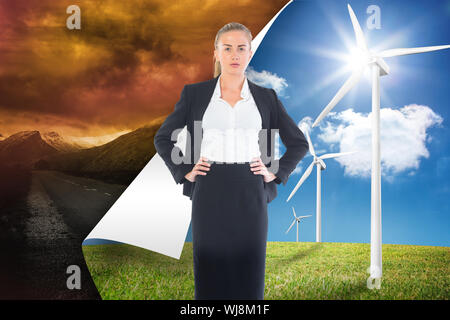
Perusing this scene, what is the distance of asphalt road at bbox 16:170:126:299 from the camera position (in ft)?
22.1

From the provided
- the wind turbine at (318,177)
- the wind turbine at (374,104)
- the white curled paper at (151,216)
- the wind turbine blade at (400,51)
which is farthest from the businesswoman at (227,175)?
the wind turbine at (318,177)

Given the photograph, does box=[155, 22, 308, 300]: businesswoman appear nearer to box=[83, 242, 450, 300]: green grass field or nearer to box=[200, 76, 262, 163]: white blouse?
box=[200, 76, 262, 163]: white blouse

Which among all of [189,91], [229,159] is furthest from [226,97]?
[229,159]

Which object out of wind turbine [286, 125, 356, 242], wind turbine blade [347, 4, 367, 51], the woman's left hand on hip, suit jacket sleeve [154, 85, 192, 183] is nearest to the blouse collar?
suit jacket sleeve [154, 85, 192, 183]

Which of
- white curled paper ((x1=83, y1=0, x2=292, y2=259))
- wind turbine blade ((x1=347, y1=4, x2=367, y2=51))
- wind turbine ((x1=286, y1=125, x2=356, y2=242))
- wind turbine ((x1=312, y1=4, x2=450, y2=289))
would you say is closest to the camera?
white curled paper ((x1=83, y1=0, x2=292, y2=259))

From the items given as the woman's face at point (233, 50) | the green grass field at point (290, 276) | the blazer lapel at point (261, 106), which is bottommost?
the green grass field at point (290, 276)

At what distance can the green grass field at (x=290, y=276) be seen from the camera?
6.25 metres

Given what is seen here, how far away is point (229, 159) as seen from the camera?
3.26m

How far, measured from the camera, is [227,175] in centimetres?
323

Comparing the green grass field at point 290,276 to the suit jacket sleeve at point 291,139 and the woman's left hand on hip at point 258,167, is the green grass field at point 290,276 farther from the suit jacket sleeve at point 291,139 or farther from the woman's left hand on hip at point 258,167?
the woman's left hand on hip at point 258,167

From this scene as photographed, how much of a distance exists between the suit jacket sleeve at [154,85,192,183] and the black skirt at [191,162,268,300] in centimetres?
25

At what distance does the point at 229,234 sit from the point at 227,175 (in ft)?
1.65

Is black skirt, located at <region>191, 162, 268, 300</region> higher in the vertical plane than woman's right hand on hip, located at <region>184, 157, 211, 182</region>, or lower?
lower

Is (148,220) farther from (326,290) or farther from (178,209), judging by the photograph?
(326,290)
